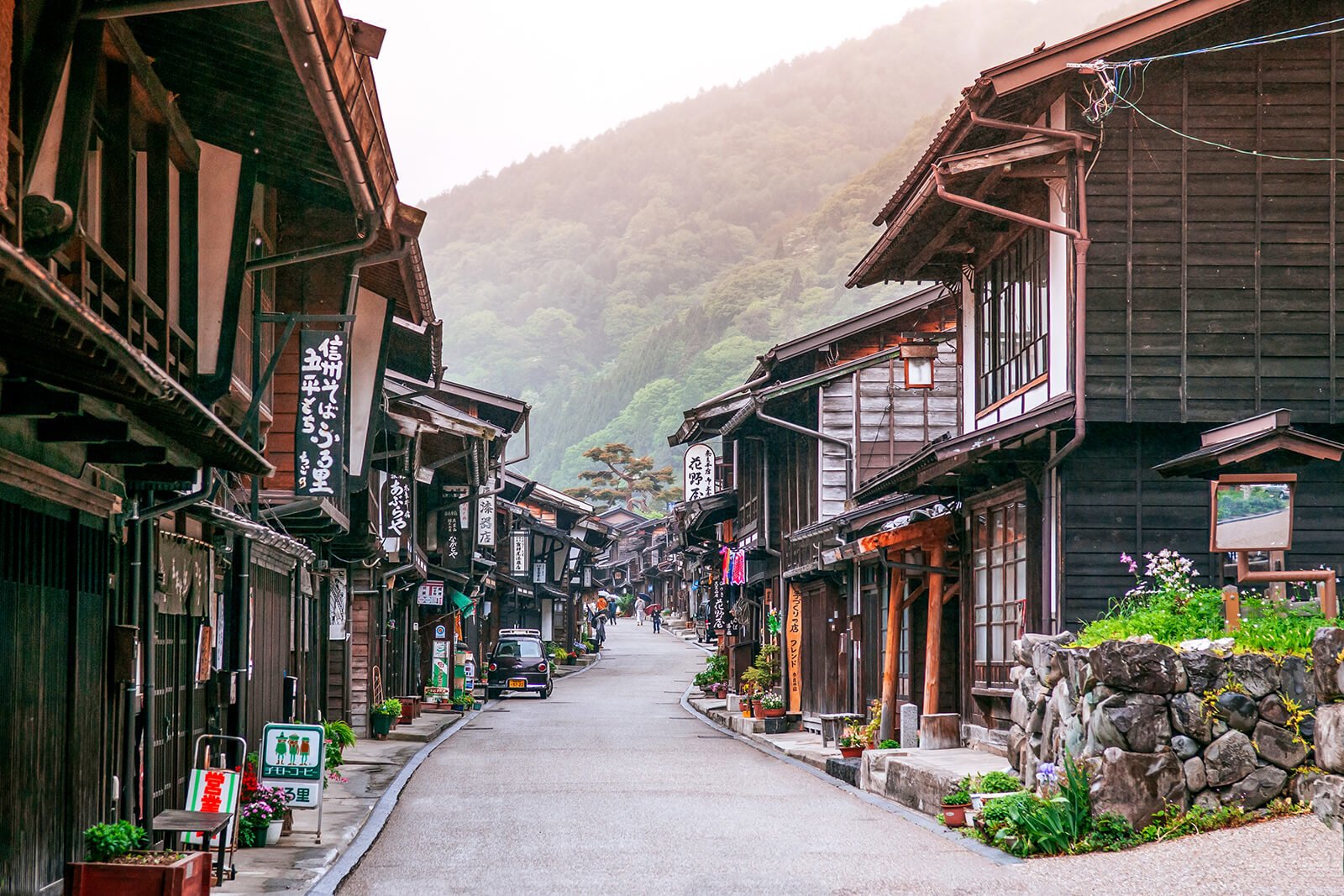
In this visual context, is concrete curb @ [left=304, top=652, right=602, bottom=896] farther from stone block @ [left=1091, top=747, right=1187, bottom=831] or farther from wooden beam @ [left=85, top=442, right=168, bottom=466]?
stone block @ [left=1091, top=747, right=1187, bottom=831]

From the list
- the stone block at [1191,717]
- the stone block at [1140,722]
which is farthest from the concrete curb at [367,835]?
the stone block at [1191,717]

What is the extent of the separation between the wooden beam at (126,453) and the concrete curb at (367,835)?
3575 millimetres

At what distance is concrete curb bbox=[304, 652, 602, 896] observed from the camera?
476 inches

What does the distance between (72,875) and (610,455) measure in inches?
4023

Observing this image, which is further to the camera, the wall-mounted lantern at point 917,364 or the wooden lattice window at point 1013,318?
the wall-mounted lantern at point 917,364

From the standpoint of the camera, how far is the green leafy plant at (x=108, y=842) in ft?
31.9

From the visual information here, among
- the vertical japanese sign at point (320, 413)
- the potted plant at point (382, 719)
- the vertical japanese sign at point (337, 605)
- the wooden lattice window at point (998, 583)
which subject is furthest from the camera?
the potted plant at point (382, 719)

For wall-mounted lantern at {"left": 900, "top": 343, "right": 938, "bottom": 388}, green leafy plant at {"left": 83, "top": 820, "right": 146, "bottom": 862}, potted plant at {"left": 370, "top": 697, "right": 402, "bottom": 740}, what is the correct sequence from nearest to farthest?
green leafy plant at {"left": 83, "top": 820, "right": 146, "bottom": 862} → wall-mounted lantern at {"left": 900, "top": 343, "right": 938, "bottom": 388} → potted plant at {"left": 370, "top": 697, "right": 402, "bottom": 740}

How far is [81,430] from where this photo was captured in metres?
9.38

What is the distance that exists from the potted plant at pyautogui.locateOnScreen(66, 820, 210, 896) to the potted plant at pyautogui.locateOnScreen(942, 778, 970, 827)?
8.08 metres

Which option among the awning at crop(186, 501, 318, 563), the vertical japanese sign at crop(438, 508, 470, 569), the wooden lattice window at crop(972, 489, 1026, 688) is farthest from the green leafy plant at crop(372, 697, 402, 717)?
the awning at crop(186, 501, 318, 563)

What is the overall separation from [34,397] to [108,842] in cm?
313

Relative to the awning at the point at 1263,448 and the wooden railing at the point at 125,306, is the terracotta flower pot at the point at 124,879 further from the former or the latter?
the awning at the point at 1263,448

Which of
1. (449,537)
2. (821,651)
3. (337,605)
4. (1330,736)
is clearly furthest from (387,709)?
Answer: (1330,736)
